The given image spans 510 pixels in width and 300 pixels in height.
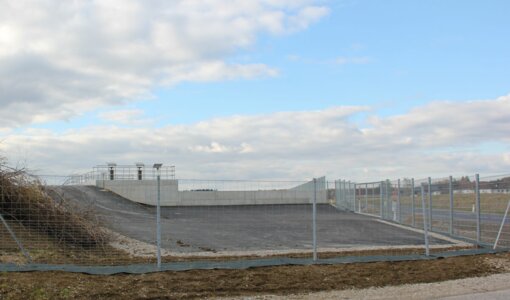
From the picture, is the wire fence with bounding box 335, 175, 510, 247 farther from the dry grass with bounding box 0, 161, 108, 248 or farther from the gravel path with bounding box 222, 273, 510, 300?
the dry grass with bounding box 0, 161, 108, 248

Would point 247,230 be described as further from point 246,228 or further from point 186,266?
point 186,266

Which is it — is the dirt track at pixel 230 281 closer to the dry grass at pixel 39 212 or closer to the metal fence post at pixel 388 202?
the dry grass at pixel 39 212

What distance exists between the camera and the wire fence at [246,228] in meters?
12.6

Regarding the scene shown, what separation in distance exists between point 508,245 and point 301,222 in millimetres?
9531

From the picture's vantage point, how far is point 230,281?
10031 millimetres

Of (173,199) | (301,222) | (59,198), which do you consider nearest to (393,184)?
(301,222)

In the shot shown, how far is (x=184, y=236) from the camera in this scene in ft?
57.8

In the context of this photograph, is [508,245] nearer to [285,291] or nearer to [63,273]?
[285,291]

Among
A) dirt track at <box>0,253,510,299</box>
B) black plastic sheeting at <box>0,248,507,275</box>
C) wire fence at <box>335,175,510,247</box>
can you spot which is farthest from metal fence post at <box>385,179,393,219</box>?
dirt track at <box>0,253,510,299</box>

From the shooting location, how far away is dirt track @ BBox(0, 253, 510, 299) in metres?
8.87

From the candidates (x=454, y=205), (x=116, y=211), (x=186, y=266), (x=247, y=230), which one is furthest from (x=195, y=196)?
(x=186, y=266)

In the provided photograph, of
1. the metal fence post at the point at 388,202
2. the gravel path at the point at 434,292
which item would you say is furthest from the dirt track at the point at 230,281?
the metal fence post at the point at 388,202

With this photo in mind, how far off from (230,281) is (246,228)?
9934mm

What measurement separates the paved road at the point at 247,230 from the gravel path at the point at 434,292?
576 centimetres
